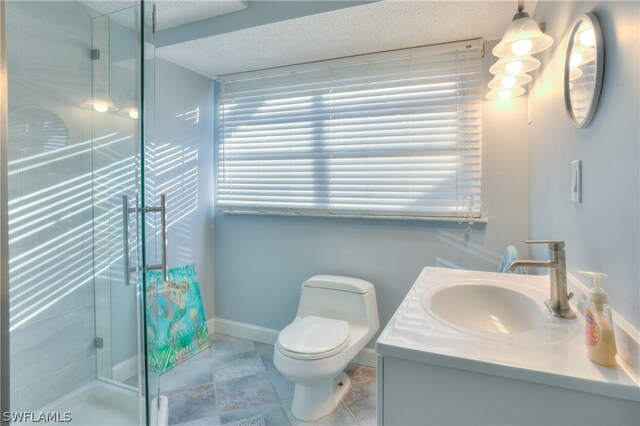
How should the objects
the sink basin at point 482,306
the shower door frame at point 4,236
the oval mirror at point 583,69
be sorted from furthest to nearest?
the shower door frame at point 4,236, the sink basin at point 482,306, the oval mirror at point 583,69

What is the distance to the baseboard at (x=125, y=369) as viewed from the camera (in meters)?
1.59

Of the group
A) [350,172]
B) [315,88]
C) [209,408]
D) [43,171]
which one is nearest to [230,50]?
[315,88]

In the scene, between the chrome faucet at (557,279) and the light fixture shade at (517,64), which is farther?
the light fixture shade at (517,64)

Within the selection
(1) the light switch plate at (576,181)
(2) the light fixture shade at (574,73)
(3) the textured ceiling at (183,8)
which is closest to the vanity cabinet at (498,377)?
(1) the light switch plate at (576,181)

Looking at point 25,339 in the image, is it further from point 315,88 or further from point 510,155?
point 510,155

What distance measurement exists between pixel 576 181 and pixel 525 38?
570 millimetres

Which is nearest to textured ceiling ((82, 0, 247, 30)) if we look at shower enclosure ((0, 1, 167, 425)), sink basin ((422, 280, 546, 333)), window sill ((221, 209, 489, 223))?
shower enclosure ((0, 1, 167, 425))

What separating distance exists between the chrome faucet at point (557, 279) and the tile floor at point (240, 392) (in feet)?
4.12

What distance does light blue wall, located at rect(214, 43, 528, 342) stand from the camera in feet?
6.87

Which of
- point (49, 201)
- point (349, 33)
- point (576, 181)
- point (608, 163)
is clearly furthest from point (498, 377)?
point (49, 201)

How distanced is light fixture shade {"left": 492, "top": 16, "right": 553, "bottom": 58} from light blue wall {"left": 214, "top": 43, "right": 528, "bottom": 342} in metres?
0.85

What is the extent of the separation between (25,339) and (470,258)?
2.46 m

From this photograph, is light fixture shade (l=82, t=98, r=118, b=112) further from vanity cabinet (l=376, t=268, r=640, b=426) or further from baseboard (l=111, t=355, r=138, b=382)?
vanity cabinet (l=376, t=268, r=640, b=426)

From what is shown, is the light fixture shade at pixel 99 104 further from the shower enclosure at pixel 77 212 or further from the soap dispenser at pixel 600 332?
the soap dispenser at pixel 600 332
